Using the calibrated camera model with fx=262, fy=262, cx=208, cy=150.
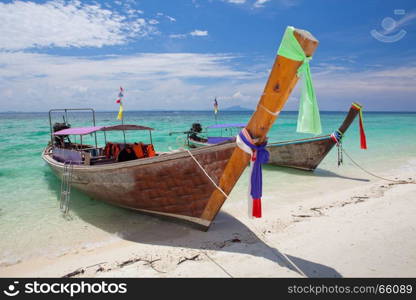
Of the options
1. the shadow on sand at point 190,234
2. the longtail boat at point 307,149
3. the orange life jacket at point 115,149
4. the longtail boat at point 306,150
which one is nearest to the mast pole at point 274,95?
the shadow on sand at point 190,234

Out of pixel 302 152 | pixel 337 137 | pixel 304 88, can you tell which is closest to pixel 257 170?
pixel 304 88

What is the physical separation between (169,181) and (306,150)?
778cm

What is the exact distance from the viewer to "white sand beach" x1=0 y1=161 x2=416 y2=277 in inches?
156

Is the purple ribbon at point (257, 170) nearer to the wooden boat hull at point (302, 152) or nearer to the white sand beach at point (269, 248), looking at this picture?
the white sand beach at point (269, 248)

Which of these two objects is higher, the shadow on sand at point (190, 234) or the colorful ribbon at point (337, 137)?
the colorful ribbon at point (337, 137)

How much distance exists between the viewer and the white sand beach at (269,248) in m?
3.97

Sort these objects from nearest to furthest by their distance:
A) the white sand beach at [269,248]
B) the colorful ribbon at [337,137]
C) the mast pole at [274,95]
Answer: the mast pole at [274,95], the white sand beach at [269,248], the colorful ribbon at [337,137]

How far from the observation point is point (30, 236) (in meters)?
5.92

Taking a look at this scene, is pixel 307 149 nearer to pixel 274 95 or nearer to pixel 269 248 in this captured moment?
pixel 269 248

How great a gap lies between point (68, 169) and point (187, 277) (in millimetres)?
5565

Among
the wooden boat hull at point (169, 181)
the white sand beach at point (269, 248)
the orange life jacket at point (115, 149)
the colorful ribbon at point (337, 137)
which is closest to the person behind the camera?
the white sand beach at point (269, 248)

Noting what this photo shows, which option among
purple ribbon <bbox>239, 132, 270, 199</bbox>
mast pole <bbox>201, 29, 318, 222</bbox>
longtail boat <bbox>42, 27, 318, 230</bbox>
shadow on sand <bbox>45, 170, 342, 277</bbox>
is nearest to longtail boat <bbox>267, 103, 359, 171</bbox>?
shadow on sand <bbox>45, 170, 342, 277</bbox>

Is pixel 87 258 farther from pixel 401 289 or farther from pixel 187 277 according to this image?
pixel 401 289

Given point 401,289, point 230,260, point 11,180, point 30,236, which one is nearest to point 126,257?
point 230,260
